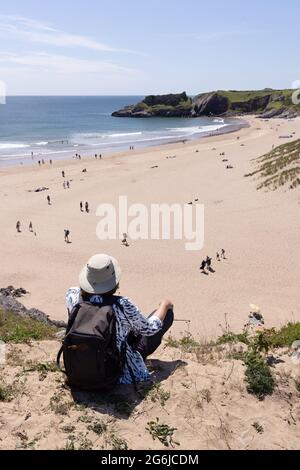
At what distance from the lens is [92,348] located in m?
4.90

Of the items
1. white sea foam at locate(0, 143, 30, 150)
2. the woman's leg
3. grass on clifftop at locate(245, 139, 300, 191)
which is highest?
the woman's leg

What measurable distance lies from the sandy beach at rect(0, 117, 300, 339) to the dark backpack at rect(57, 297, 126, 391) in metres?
6.48

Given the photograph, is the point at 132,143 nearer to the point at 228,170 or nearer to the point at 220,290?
the point at 228,170

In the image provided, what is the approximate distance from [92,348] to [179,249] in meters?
18.3

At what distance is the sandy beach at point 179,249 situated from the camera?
647 inches

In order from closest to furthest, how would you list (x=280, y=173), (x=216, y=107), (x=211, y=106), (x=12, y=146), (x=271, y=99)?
(x=280, y=173)
(x=12, y=146)
(x=271, y=99)
(x=211, y=106)
(x=216, y=107)

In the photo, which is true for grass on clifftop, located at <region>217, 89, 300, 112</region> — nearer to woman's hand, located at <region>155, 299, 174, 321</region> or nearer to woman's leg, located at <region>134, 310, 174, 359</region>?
woman's hand, located at <region>155, 299, 174, 321</region>

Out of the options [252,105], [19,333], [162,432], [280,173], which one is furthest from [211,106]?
[162,432]

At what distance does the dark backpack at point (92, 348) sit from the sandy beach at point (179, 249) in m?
6.48

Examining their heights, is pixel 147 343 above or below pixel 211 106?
below

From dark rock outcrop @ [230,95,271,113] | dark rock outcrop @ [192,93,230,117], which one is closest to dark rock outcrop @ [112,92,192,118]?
dark rock outcrop @ [192,93,230,117]

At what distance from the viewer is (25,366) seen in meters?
6.39

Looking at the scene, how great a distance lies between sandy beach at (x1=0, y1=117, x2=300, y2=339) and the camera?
1642 centimetres

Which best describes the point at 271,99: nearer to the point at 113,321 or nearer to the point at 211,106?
the point at 211,106
